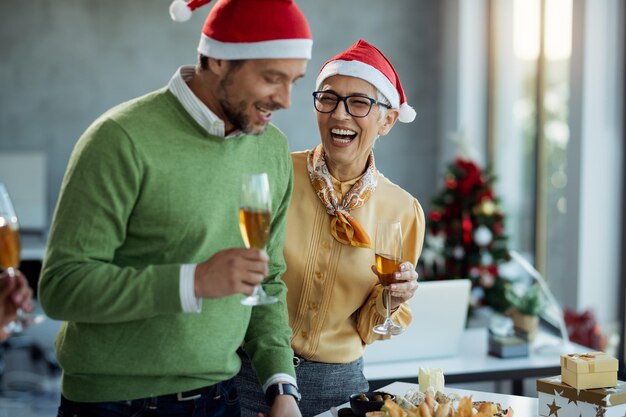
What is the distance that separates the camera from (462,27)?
6848 millimetres

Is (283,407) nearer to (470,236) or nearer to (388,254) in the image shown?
(388,254)

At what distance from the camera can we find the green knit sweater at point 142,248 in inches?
63.3

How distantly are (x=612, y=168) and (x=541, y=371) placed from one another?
6.09ft

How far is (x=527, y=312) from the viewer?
352cm

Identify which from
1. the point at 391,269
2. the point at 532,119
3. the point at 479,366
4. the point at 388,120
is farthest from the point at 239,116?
the point at 532,119

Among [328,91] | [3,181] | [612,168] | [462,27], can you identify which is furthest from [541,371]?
[3,181]

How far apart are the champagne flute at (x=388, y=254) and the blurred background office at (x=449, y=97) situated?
2895mm

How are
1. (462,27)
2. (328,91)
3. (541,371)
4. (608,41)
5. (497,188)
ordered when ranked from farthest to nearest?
(462,27), (497,188), (608,41), (541,371), (328,91)

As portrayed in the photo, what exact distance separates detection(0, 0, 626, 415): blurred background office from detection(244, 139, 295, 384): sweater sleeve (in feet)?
10.2

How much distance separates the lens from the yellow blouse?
2453 millimetres

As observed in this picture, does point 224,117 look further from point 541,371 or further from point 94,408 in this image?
point 541,371

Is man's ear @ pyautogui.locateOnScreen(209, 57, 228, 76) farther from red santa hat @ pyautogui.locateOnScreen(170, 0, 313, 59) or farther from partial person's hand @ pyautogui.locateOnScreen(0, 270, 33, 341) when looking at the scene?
partial person's hand @ pyautogui.locateOnScreen(0, 270, 33, 341)

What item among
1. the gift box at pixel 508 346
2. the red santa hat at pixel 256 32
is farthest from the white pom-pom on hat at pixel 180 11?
the gift box at pixel 508 346

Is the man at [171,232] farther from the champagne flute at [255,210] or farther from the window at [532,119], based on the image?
the window at [532,119]
